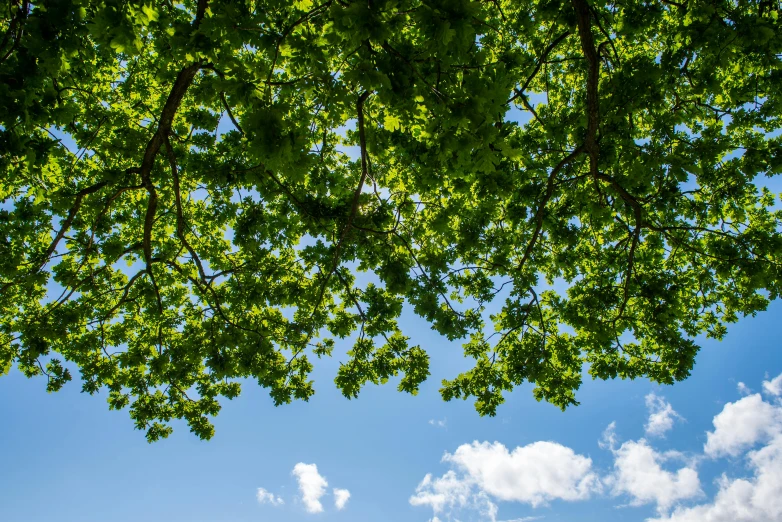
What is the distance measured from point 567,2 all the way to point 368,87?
462 centimetres

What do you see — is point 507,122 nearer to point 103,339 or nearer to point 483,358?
point 483,358

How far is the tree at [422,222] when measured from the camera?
665 centimetres

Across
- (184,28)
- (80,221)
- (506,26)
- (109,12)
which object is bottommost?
(109,12)

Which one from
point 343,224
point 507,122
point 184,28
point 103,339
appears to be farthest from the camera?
point 103,339

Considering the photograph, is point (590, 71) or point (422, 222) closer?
point (590, 71)

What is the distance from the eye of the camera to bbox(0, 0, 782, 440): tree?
665 centimetres

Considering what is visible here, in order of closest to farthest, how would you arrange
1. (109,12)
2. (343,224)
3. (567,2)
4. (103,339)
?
Answer: (109,12) → (567,2) → (343,224) → (103,339)

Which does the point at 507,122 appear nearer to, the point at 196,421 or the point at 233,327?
the point at 233,327

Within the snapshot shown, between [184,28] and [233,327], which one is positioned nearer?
[184,28]

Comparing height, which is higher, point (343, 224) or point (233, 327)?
point (343, 224)

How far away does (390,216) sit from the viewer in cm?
714

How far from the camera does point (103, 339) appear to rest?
28.8ft

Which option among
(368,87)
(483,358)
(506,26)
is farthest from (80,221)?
(506,26)

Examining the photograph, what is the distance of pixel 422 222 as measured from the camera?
8383 millimetres
